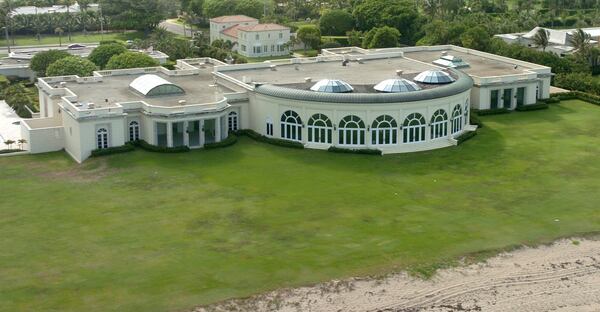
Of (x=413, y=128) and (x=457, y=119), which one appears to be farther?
(x=457, y=119)

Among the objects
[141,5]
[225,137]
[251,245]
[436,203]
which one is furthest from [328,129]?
[141,5]

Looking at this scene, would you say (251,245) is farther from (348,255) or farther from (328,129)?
(328,129)

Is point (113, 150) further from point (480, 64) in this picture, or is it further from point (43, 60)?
point (480, 64)

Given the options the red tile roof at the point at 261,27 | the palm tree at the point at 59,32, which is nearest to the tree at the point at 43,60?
the palm tree at the point at 59,32

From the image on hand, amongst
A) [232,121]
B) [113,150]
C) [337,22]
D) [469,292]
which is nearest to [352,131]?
[232,121]

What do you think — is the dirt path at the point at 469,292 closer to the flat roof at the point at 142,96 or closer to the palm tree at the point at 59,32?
the flat roof at the point at 142,96
